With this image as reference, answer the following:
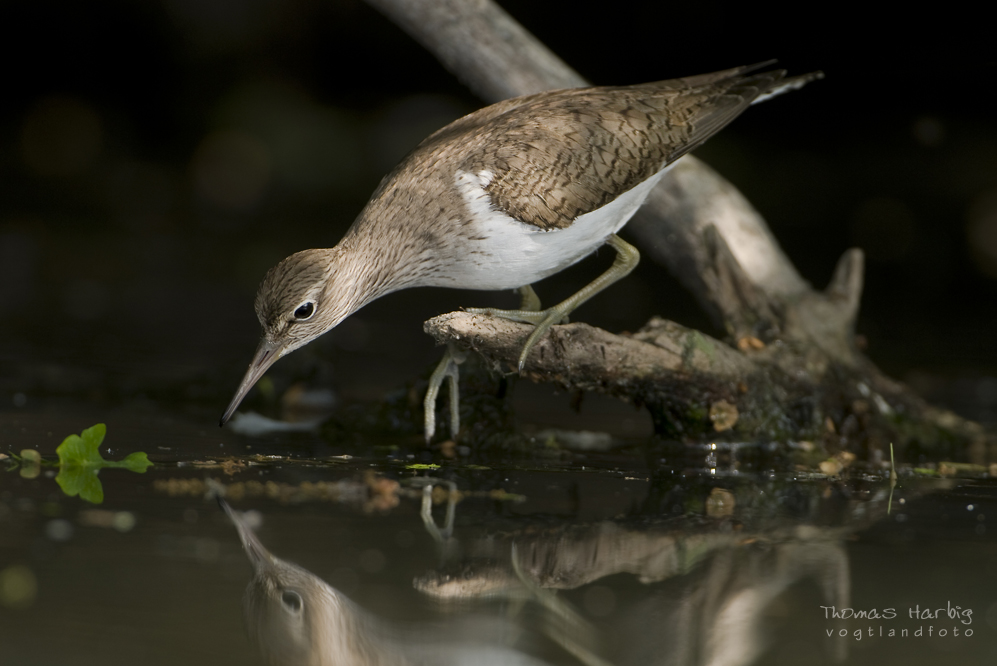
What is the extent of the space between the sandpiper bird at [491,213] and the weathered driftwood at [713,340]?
26 centimetres

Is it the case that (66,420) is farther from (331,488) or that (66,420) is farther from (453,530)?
(453,530)

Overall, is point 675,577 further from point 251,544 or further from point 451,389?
point 451,389

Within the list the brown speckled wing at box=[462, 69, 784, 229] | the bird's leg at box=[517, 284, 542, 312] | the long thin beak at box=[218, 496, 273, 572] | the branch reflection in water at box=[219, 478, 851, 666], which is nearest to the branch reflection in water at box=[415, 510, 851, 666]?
the branch reflection in water at box=[219, 478, 851, 666]

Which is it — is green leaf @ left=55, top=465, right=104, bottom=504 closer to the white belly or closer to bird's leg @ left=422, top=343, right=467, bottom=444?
bird's leg @ left=422, top=343, right=467, bottom=444

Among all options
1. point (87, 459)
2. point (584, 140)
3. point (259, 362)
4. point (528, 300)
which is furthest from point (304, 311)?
point (584, 140)

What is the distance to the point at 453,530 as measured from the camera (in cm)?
337

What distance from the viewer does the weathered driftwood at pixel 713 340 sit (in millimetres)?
4559

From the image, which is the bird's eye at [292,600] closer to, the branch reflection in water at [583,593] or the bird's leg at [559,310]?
the branch reflection in water at [583,593]

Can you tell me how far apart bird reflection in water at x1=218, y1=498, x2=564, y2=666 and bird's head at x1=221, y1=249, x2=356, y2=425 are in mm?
1576

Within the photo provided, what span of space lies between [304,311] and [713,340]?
1.90 metres

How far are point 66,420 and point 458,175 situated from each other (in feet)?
7.04

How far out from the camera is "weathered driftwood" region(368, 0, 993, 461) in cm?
456

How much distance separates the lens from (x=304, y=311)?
14.0 ft

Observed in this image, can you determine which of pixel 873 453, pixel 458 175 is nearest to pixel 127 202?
pixel 458 175
